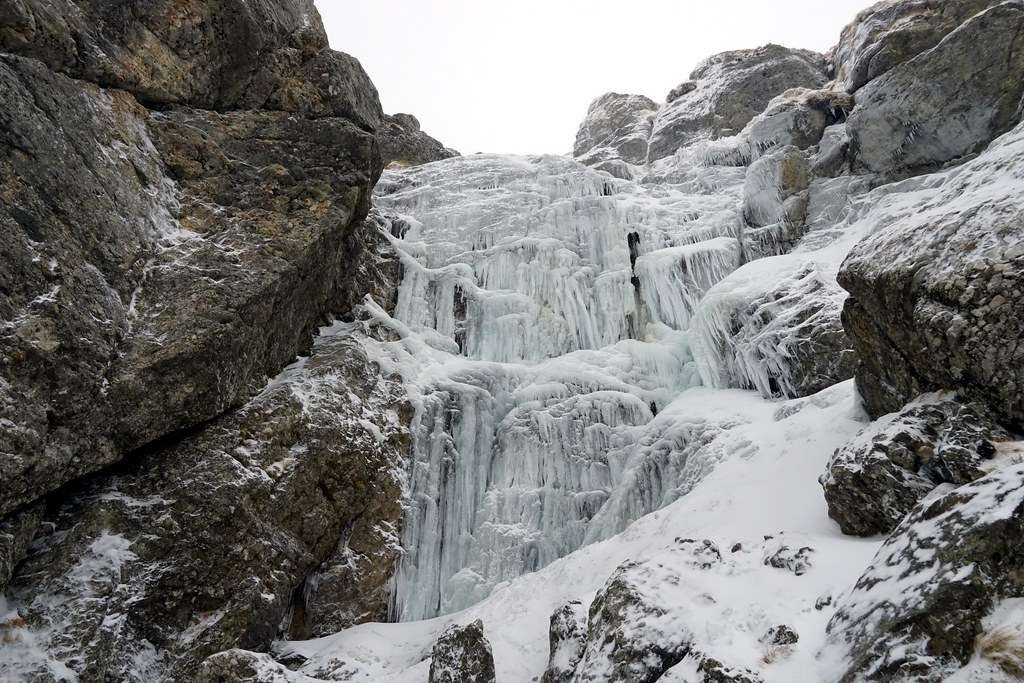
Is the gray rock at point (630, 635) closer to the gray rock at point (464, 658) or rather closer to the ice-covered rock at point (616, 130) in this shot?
the gray rock at point (464, 658)

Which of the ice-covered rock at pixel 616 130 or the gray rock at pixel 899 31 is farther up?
the ice-covered rock at pixel 616 130

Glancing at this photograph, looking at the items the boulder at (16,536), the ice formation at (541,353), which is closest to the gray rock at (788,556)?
the ice formation at (541,353)

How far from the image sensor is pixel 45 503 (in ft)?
26.7

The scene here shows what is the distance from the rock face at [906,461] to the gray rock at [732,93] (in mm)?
24482

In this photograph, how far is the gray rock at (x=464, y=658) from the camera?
6797 millimetres

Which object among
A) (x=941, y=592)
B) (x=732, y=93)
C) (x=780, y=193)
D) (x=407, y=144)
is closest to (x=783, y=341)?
(x=780, y=193)

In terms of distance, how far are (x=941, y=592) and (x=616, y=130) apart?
111 ft

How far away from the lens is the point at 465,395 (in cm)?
1296

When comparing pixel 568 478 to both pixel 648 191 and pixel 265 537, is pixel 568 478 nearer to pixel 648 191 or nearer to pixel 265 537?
pixel 265 537

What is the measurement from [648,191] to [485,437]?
41.6ft

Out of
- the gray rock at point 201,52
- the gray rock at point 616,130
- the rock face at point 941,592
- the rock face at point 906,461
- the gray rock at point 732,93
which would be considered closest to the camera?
the rock face at point 941,592

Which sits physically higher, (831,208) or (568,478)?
(831,208)

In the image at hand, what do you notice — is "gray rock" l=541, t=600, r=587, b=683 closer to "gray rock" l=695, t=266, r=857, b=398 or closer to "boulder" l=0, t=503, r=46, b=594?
"boulder" l=0, t=503, r=46, b=594

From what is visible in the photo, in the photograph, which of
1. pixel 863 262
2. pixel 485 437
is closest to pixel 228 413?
pixel 485 437
